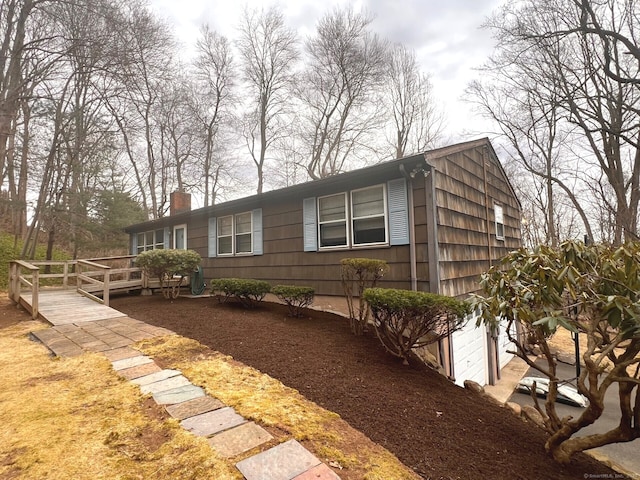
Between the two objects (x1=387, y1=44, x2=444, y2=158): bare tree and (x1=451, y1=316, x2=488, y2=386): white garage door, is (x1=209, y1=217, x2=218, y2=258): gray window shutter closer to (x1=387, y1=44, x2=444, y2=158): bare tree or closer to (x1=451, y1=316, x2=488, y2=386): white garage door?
(x1=451, y1=316, x2=488, y2=386): white garage door

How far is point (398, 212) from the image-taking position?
5270mm

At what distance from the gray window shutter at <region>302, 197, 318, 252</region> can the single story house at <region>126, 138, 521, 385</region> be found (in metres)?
0.02

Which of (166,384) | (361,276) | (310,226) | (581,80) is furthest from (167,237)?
(581,80)

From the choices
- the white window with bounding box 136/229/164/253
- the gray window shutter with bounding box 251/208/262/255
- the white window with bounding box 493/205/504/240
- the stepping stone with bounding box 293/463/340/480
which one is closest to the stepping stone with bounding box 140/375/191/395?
the stepping stone with bounding box 293/463/340/480

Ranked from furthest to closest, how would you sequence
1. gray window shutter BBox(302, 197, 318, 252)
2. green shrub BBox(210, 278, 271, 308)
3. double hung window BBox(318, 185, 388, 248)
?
gray window shutter BBox(302, 197, 318, 252), green shrub BBox(210, 278, 271, 308), double hung window BBox(318, 185, 388, 248)

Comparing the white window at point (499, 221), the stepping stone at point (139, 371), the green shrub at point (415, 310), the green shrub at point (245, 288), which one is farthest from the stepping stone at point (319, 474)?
the white window at point (499, 221)

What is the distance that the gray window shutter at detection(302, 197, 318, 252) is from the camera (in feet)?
21.1

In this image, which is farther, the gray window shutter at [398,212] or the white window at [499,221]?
the white window at [499,221]

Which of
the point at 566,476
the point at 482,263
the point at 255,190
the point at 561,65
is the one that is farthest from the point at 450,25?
the point at 255,190

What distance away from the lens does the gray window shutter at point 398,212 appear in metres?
5.19

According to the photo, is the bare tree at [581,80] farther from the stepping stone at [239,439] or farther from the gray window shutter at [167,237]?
the gray window shutter at [167,237]

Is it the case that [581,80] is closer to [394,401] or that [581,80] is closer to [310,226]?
[310,226]

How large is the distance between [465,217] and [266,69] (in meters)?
14.7

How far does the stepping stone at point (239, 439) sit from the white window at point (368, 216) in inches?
154
